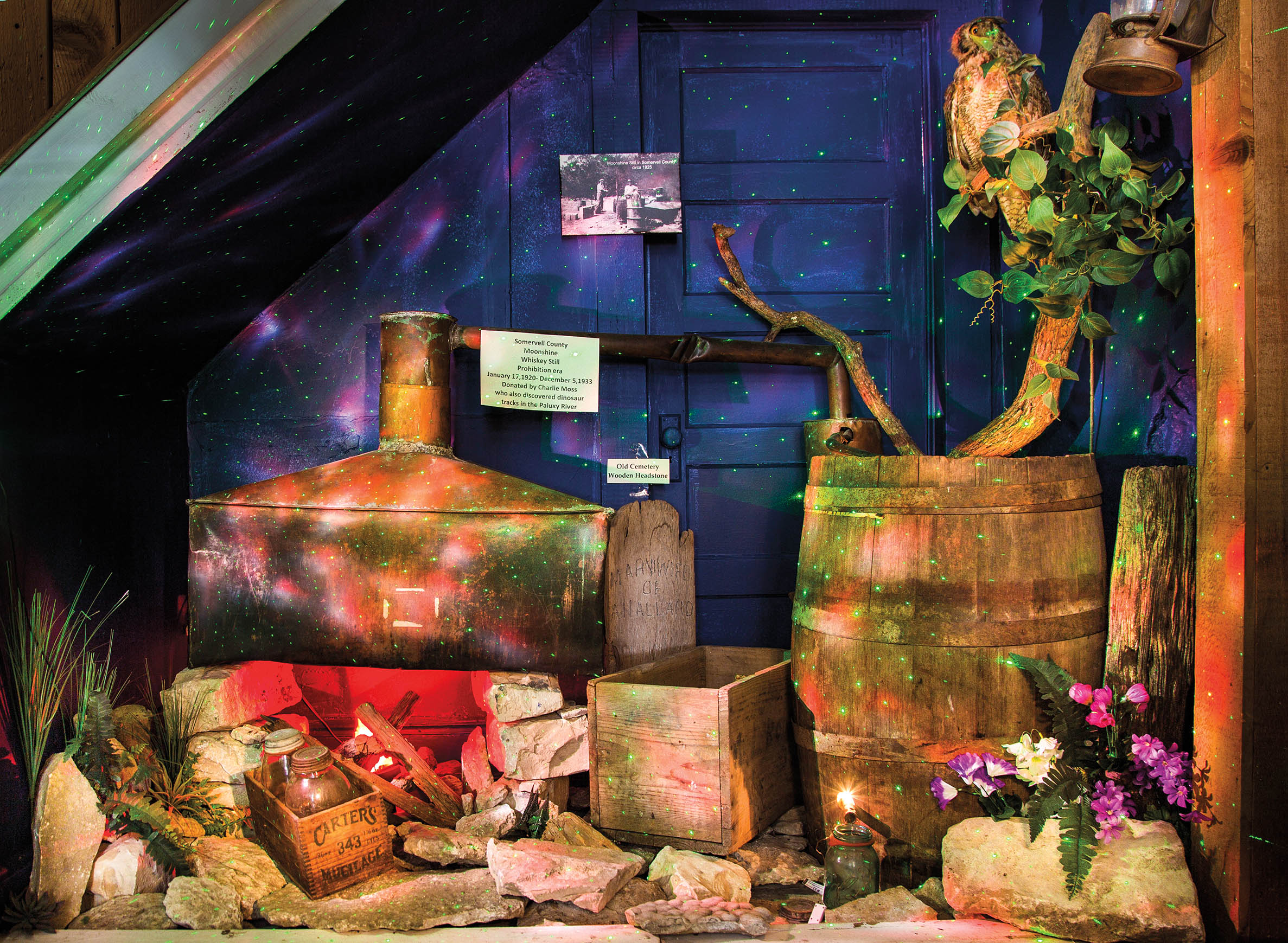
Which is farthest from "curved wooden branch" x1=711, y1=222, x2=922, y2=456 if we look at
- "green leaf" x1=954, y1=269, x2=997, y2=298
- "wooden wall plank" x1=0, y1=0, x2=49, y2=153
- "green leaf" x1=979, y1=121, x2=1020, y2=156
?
"wooden wall plank" x1=0, y1=0, x2=49, y2=153

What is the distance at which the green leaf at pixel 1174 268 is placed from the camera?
1.76 meters

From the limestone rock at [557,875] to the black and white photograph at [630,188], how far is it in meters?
1.90

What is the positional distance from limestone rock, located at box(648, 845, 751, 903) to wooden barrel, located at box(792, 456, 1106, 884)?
0.86ft

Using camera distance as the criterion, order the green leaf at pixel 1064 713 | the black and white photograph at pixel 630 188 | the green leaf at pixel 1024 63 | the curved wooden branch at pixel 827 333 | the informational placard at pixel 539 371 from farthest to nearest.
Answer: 1. the black and white photograph at pixel 630 188
2. the informational placard at pixel 539 371
3. the curved wooden branch at pixel 827 333
4. the green leaf at pixel 1024 63
5. the green leaf at pixel 1064 713

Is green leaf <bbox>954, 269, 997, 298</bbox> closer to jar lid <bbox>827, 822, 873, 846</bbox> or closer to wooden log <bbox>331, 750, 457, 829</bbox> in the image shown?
jar lid <bbox>827, 822, 873, 846</bbox>

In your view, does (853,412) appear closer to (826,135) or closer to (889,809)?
(826,135)

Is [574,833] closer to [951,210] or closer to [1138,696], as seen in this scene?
[1138,696]

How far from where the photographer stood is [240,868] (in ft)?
6.17

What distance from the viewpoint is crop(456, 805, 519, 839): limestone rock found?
80.5 inches

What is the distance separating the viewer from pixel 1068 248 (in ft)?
5.84

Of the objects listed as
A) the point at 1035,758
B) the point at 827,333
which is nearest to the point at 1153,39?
the point at 827,333

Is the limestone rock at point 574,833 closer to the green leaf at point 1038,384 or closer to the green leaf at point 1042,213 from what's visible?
the green leaf at point 1038,384

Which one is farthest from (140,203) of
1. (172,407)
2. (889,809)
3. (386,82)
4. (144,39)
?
(889,809)

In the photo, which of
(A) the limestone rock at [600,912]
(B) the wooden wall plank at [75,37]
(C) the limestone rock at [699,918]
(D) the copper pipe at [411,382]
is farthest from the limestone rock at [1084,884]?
(B) the wooden wall plank at [75,37]
